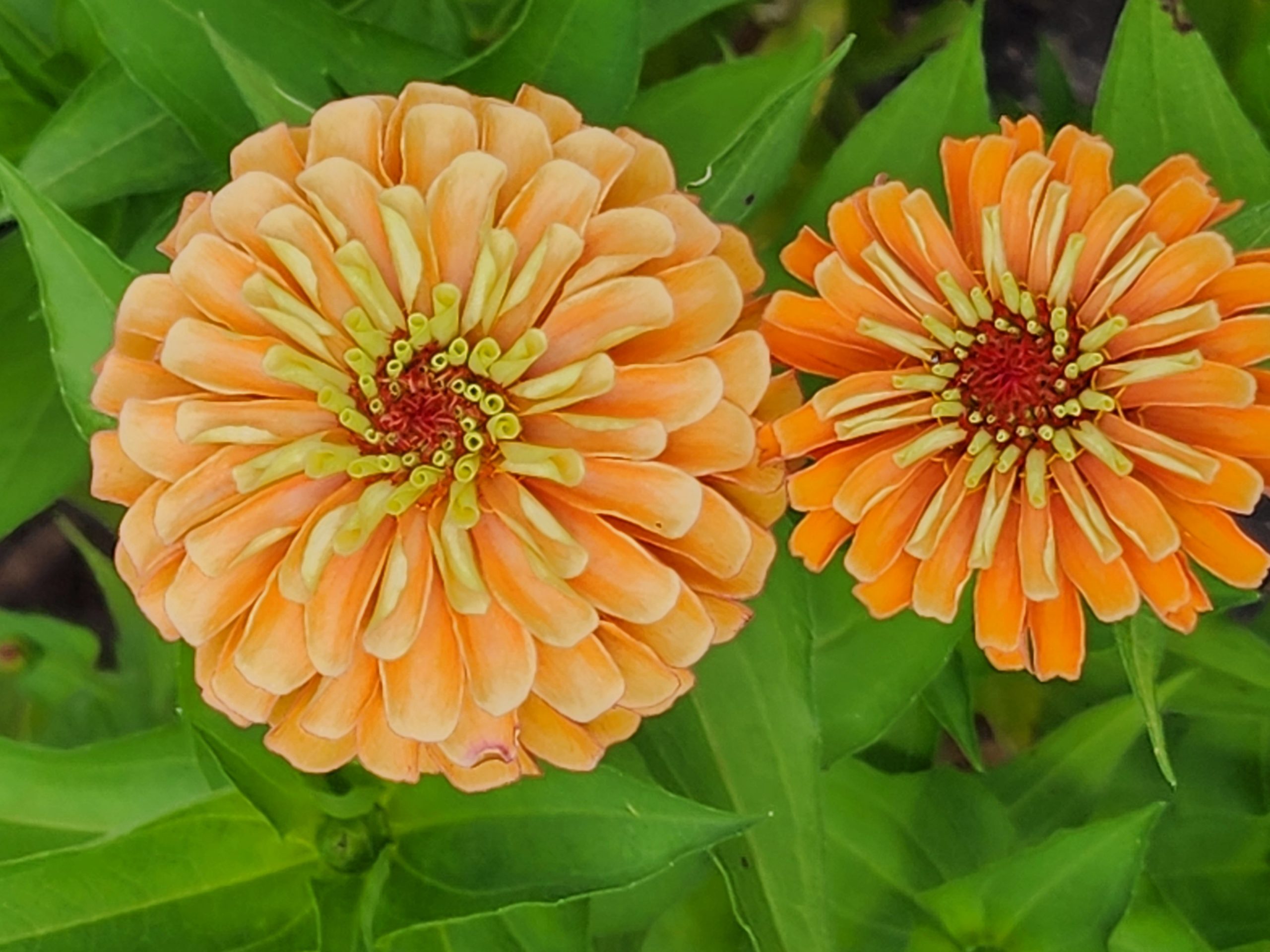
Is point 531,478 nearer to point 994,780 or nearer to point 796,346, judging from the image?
point 796,346

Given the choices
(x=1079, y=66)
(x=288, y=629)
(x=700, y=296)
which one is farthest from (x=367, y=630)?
(x=1079, y=66)

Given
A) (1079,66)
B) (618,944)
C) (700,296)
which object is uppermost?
(700,296)

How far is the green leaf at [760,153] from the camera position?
601 mm

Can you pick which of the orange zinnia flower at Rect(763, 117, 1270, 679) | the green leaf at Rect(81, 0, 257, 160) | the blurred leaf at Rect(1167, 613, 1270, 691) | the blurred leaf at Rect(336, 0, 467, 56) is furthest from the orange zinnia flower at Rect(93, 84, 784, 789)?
the blurred leaf at Rect(1167, 613, 1270, 691)

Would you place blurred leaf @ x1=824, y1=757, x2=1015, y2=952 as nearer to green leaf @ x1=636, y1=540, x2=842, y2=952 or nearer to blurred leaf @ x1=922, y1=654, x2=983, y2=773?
blurred leaf @ x1=922, y1=654, x2=983, y2=773

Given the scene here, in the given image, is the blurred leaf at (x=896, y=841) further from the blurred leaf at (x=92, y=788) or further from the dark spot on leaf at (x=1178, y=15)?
the dark spot on leaf at (x=1178, y=15)

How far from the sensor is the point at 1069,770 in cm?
81

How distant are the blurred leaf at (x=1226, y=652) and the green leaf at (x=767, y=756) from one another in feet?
1.00

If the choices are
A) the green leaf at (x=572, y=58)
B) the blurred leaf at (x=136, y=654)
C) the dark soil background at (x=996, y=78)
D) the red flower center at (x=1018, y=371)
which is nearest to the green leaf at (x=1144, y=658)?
the red flower center at (x=1018, y=371)

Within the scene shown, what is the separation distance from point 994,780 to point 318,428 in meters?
0.49

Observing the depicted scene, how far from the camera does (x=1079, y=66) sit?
4.10 ft

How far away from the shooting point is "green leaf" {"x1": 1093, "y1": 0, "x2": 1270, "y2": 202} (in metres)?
0.67

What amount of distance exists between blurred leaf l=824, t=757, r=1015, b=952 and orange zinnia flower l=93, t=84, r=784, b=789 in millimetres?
289

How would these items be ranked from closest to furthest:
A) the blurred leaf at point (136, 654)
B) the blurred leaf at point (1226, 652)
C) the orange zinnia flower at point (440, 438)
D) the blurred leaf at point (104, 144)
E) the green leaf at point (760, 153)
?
the orange zinnia flower at point (440, 438) < the green leaf at point (760, 153) < the blurred leaf at point (104, 144) < the blurred leaf at point (1226, 652) < the blurred leaf at point (136, 654)
